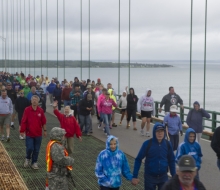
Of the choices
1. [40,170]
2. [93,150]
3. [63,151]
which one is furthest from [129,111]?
[63,151]

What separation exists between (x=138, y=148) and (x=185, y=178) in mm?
8661

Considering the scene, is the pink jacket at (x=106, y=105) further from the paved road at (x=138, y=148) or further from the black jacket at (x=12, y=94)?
the black jacket at (x=12, y=94)

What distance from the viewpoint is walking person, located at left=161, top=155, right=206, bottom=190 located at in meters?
4.58

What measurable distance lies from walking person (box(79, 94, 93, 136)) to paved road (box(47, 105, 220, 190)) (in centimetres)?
47

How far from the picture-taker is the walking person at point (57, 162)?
6.98 m

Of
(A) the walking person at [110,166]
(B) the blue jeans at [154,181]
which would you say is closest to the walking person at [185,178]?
(A) the walking person at [110,166]

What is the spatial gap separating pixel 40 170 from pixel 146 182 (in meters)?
4.04

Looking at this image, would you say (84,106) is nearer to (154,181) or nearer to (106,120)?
(106,120)

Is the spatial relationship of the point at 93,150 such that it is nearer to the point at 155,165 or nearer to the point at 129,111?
the point at 129,111

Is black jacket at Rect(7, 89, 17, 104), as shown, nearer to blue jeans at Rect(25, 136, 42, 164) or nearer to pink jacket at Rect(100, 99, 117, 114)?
pink jacket at Rect(100, 99, 117, 114)

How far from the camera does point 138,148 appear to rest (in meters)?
13.2

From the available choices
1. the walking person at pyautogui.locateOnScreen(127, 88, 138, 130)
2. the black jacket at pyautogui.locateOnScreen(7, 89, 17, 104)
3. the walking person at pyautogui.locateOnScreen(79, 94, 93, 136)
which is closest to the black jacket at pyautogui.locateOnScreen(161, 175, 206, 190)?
the walking person at pyautogui.locateOnScreen(79, 94, 93, 136)

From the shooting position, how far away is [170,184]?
468 centimetres

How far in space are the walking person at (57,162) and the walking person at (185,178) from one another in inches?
102
